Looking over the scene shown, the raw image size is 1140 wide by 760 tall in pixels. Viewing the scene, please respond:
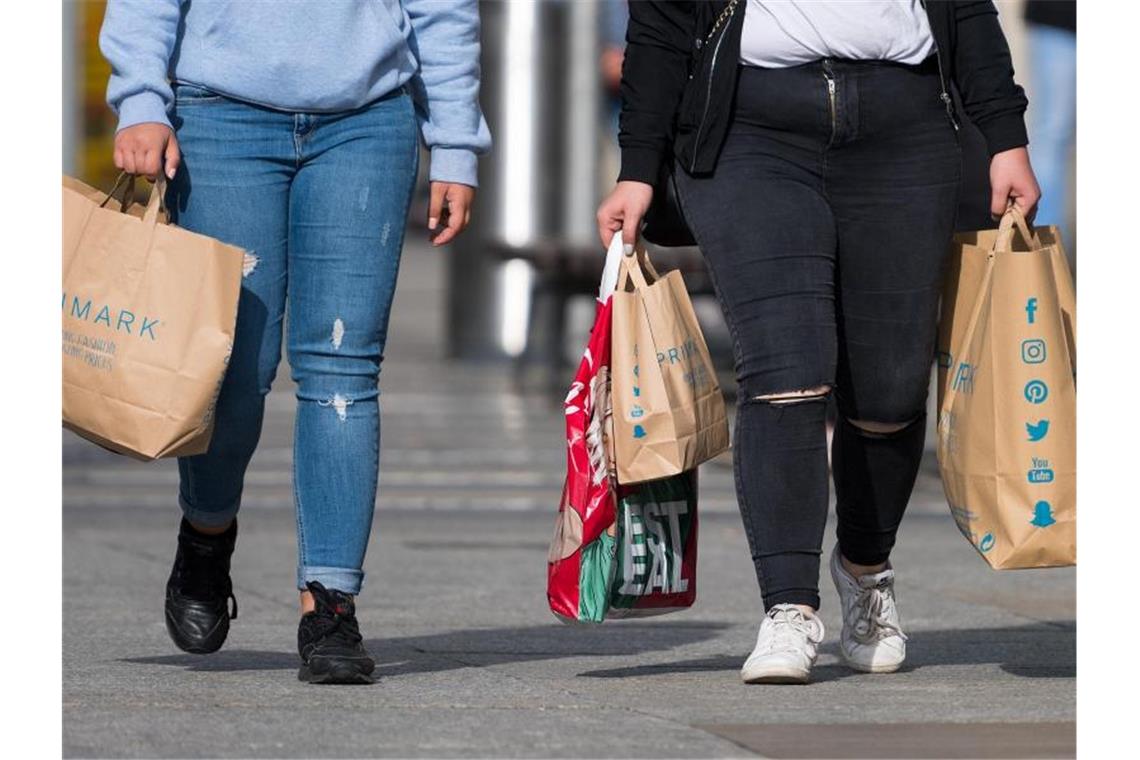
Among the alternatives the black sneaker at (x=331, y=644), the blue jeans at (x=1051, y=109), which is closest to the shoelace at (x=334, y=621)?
the black sneaker at (x=331, y=644)

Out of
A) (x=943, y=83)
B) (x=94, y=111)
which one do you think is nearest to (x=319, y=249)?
(x=943, y=83)

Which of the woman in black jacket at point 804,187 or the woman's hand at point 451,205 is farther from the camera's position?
the woman's hand at point 451,205

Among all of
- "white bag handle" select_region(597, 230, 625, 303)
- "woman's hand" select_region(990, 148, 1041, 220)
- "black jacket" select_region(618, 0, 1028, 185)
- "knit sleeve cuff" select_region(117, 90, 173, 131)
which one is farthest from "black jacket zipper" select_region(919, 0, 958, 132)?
"knit sleeve cuff" select_region(117, 90, 173, 131)

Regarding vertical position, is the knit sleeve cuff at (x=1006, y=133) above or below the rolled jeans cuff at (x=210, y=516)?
above

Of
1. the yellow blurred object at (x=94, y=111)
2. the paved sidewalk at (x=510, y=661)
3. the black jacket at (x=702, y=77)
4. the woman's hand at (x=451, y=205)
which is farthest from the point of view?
Result: the yellow blurred object at (x=94, y=111)

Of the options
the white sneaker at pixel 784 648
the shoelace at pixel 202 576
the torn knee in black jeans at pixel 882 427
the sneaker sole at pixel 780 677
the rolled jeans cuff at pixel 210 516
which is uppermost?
the torn knee in black jeans at pixel 882 427

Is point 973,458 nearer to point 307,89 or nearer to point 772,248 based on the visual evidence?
point 772,248

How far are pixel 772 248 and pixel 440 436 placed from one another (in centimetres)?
846

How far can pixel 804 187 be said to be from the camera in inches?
190

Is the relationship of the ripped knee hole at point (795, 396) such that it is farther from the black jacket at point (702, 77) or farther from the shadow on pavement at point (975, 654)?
the shadow on pavement at point (975, 654)

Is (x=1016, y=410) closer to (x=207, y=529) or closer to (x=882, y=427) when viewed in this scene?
(x=882, y=427)

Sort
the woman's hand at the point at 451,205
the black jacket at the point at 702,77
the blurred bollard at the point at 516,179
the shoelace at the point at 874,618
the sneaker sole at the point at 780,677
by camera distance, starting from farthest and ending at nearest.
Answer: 1. the blurred bollard at the point at 516,179
2. the shoelace at the point at 874,618
3. the woman's hand at the point at 451,205
4. the black jacket at the point at 702,77
5. the sneaker sole at the point at 780,677

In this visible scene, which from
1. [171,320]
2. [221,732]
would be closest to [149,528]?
[171,320]

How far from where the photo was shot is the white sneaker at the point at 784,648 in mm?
4711
